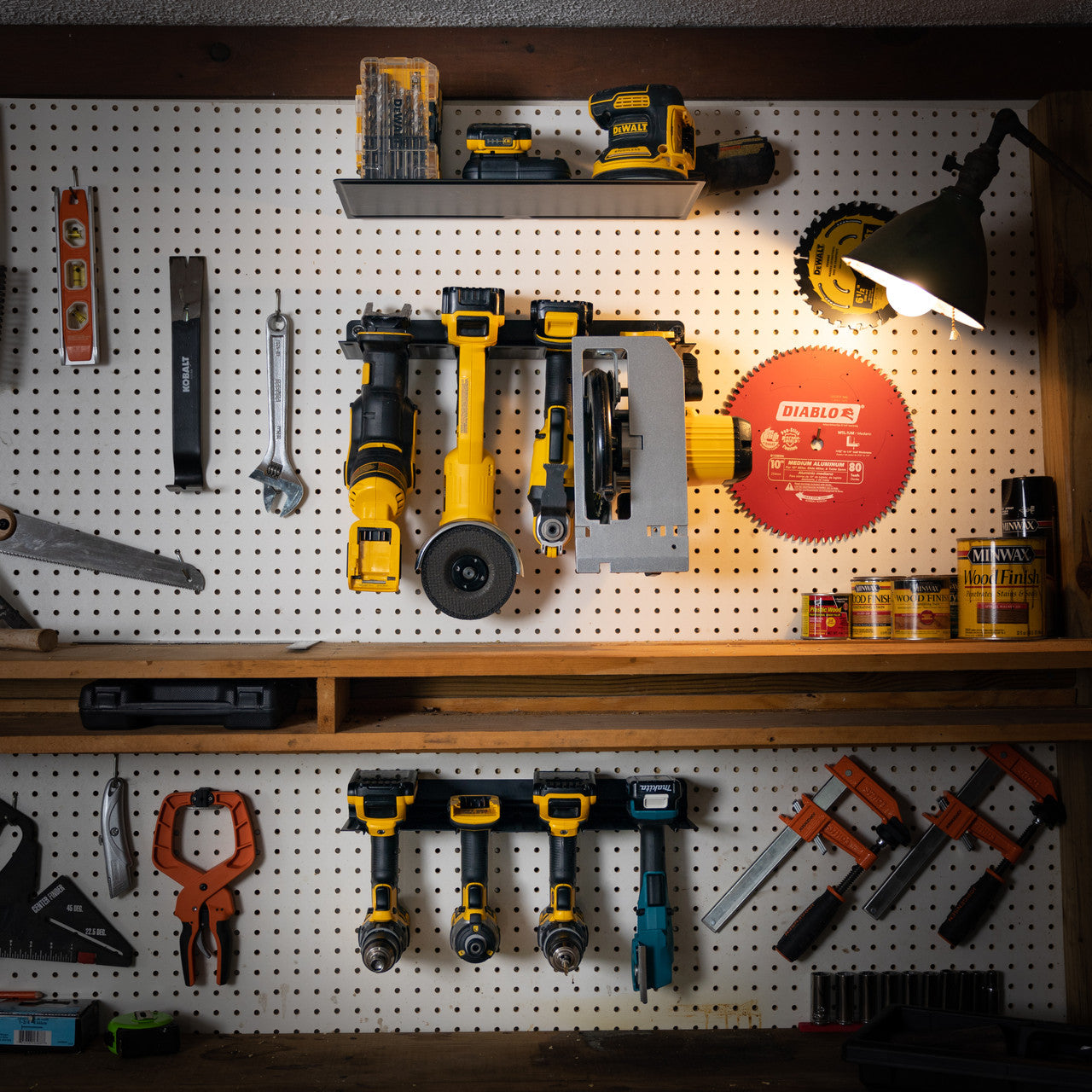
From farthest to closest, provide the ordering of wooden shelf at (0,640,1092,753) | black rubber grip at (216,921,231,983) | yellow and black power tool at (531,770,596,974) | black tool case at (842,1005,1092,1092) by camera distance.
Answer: black rubber grip at (216,921,231,983), yellow and black power tool at (531,770,596,974), wooden shelf at (0,640,1092,753), black tool case at (842,1005,1092,1092)

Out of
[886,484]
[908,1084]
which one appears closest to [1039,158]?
[886,484]

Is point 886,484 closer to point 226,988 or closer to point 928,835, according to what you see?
point 928,835

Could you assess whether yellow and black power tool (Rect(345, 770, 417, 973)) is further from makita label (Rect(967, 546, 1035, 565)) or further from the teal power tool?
makita label (Rect(967, 546, 1035, 565))

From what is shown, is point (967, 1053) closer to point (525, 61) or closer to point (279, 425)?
point (279, 425)

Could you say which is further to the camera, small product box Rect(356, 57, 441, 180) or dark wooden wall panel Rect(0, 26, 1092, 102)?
dark wooden wall panel Rect(0, 26, 1092, 102)

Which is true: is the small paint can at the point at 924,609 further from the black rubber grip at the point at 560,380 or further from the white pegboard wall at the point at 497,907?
the black rubber grip at the point at 560,380

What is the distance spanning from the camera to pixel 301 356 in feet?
5.58

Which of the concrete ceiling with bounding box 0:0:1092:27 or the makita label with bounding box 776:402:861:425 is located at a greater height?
the concrete ceiling with bounding box 0:0:1092:27

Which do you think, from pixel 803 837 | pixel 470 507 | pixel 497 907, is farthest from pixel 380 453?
pixel 803 837

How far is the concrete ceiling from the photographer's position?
1623mm

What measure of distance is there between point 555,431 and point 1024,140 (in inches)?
39.6

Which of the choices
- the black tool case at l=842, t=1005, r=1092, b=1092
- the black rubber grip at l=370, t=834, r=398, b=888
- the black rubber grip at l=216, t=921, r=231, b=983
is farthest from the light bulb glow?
the black rubber grip at l=216, t=921, r=231, b=983

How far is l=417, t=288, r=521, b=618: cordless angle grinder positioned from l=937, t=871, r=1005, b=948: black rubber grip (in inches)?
45.7

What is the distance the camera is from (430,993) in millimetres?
1661
